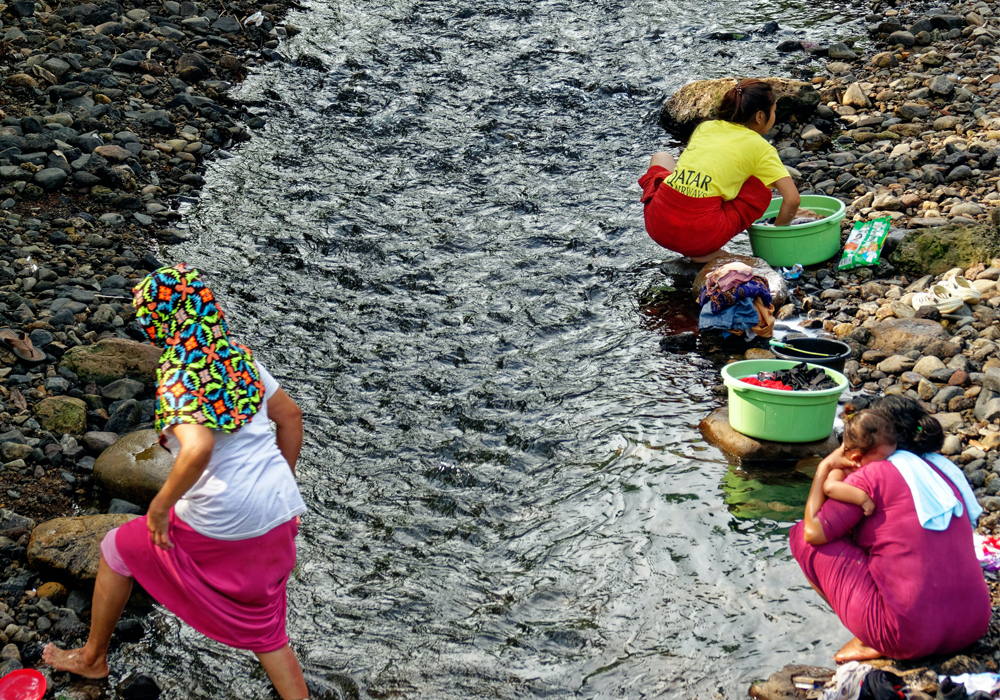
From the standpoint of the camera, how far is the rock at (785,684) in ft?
11.6

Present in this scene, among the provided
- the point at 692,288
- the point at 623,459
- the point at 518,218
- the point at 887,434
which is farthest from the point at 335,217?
the point at 887,434

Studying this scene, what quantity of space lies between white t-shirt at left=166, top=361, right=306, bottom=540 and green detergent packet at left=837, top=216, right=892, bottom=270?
4.81 metres

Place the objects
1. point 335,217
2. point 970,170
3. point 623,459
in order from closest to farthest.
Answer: point 623,459 → point 970,170 → point 335,217

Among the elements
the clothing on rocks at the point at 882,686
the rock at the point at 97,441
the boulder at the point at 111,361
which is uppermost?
the clothing on rocks at the point at 882,686

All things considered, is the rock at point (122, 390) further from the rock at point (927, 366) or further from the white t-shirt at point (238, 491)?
the rock at point (927, 366)

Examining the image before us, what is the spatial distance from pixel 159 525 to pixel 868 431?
8.51ft

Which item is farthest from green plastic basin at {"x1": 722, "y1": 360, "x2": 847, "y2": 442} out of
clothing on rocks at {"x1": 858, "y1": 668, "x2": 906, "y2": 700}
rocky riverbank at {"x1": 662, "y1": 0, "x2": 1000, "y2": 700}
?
clothing on rocks at {"x1": 858, "y1": 668, "x2": 906, "y2": 700}

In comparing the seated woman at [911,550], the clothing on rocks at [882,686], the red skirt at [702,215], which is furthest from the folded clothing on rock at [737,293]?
the clothing on rocks at [882,686]

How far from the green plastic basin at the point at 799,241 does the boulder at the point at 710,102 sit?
2.29 m

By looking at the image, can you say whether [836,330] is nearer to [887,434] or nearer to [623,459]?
[623,459]

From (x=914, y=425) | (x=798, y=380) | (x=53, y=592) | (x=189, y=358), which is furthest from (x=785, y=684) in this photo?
(x=53, y=592)

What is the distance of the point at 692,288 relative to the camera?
22.5 feet

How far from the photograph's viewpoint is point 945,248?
6301 mm

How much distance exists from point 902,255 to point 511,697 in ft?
14.4
